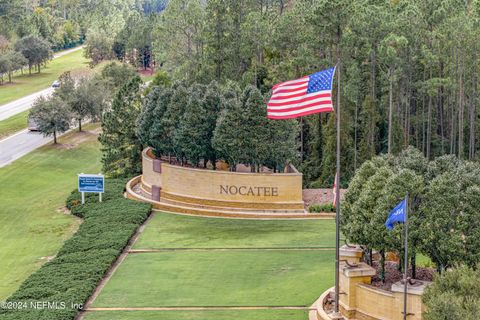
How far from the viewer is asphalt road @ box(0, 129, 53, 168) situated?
72.9 m

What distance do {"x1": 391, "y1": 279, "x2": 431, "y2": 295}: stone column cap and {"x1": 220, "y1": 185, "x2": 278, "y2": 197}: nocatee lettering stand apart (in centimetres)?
1975

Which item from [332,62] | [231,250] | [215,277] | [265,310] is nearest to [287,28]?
[332,62]

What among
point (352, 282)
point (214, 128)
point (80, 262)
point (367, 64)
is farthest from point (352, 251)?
point (367, 64)

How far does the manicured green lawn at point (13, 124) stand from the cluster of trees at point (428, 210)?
5647cm

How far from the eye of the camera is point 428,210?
95.7 feet

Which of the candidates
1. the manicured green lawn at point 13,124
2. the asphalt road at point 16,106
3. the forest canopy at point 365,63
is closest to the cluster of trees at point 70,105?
the manicured green lawn at point 13,124

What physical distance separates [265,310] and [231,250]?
30.5 ft

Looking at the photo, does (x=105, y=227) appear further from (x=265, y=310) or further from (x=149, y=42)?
(x=149, y=42)

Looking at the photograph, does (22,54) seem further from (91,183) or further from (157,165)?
(157,165)

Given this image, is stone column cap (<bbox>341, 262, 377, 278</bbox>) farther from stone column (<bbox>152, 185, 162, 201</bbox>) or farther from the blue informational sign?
the blue informational sign

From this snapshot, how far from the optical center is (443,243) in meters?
28.4

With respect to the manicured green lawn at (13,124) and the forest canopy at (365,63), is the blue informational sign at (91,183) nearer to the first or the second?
the forest canopy at (365,63)

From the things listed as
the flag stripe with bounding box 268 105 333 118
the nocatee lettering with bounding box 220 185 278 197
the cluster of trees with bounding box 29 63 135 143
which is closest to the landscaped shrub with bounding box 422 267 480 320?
the flag stripe with bounding box 268 105 333 118

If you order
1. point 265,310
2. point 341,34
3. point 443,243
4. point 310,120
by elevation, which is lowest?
point 265,310
